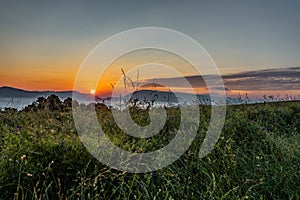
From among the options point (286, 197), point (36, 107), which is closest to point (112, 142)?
point (286, 197)

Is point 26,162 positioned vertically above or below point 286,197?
above

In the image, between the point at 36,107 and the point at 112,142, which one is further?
the point at 36,107

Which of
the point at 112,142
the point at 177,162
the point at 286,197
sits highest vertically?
the point at 112,142

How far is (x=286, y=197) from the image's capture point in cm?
350

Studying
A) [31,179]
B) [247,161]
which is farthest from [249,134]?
[31,179]

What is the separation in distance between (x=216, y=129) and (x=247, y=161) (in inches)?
39.7

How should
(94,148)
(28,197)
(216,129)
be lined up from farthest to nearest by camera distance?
(216,129), (94,148), (28,197)

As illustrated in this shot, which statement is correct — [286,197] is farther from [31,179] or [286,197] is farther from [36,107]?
[36,107]

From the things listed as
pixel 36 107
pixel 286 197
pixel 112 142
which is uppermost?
pixel 36 107

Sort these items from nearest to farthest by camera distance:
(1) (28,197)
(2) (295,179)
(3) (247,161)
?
(1) (28,197), (2) (295,179), (3) (247,161)

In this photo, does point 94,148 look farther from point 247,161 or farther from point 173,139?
point 247,161

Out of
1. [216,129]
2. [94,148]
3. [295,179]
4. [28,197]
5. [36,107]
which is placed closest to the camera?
[28,197]

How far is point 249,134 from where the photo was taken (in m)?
5.46

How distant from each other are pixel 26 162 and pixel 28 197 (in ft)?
1.19
